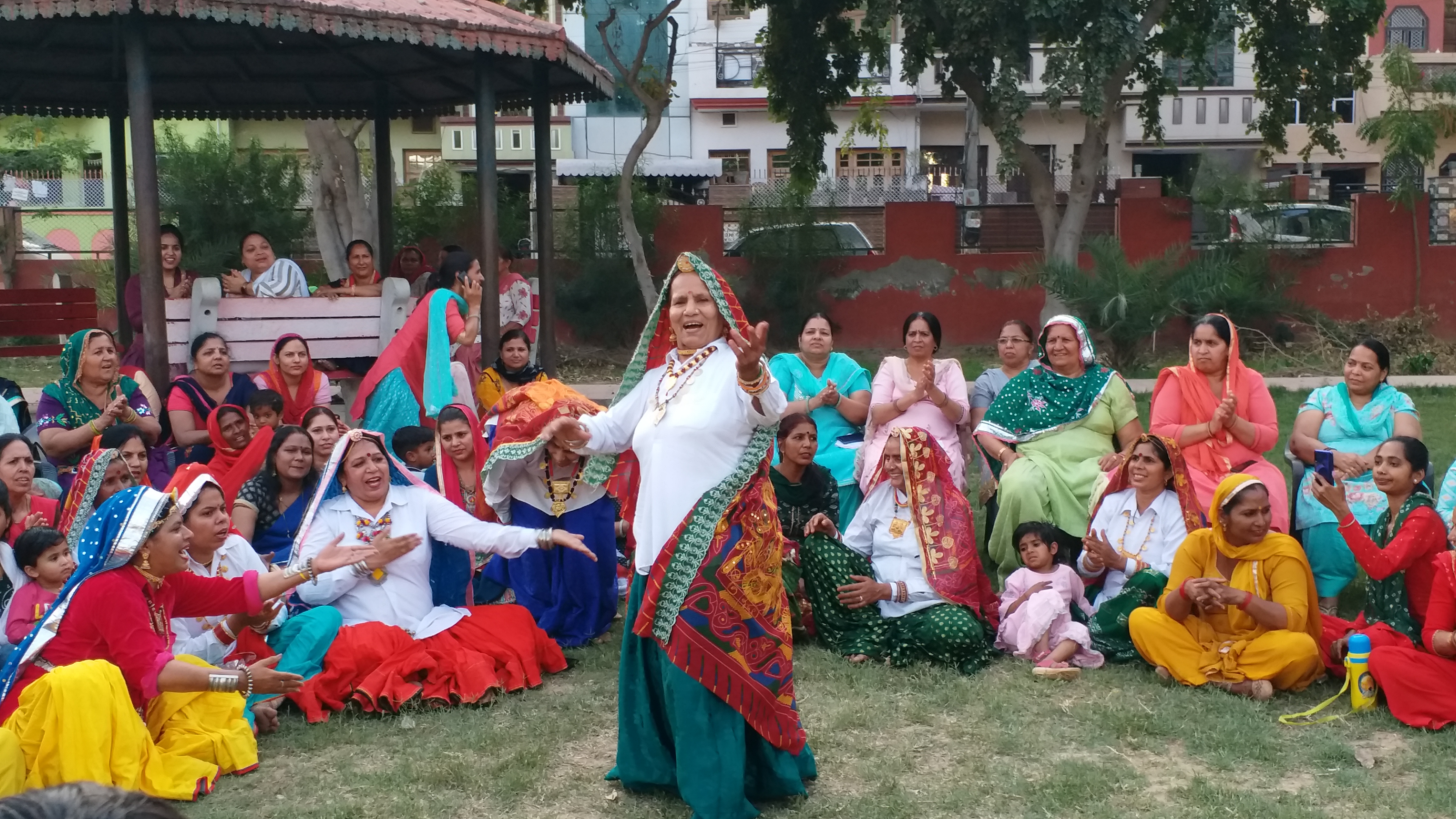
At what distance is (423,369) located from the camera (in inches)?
276

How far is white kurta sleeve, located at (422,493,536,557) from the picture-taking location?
16.3 ft

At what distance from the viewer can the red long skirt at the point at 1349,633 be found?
4961mm

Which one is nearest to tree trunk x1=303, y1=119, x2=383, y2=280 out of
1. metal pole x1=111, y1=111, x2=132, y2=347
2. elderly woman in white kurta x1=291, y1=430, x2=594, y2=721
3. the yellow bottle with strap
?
metal pole x1=111, y1=111, x2=132, y2=347

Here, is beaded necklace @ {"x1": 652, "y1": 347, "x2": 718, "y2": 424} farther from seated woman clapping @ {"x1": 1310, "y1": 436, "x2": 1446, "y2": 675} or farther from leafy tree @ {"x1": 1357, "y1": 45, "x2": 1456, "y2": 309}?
leafy tree @ {"x1": 1357, "y1": 45, "x2": 1456, "y2": 309}

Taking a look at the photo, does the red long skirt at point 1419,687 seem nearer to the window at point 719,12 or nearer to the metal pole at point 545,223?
the metal pole at point 545,223

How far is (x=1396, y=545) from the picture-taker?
4.98 metres

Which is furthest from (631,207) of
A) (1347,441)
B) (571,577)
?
(1347,441)

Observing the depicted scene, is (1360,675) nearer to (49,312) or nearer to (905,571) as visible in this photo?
(905,571)

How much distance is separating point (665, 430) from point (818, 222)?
1318 centimetres

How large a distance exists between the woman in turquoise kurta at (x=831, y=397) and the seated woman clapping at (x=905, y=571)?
804 mm

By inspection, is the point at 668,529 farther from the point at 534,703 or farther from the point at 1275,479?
the point at 1275,479

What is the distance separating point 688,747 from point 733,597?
1.45ft

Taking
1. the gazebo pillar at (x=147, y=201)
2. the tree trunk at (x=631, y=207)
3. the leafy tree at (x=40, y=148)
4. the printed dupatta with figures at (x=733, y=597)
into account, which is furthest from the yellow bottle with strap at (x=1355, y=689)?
the leafy tree at (x=40, y=148)

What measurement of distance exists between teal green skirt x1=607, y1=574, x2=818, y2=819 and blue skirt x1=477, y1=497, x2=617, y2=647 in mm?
1730
